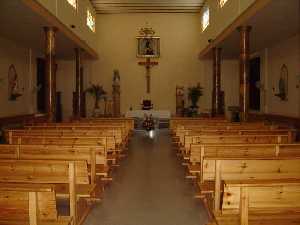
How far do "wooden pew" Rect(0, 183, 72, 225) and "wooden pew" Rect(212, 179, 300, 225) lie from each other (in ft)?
4.80

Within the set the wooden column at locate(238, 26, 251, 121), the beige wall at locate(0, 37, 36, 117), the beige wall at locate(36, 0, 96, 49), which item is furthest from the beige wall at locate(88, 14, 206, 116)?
the wooden column at locate(238, 26, 251, 121)

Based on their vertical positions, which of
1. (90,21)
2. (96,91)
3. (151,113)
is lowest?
(151,113)

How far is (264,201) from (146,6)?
18945mm

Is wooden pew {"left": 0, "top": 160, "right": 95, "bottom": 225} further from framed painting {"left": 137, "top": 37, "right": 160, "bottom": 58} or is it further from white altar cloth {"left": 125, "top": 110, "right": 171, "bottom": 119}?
framed painting {"left": 137, "top": 37, "right": 160, "bottom": 58}

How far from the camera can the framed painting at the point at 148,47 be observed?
2191 cm

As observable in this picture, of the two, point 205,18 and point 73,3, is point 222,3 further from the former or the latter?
point 73,3

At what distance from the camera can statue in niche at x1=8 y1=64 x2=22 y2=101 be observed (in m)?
15.3

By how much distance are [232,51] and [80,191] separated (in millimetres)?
15608

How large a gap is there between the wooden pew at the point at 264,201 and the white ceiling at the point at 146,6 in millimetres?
17724

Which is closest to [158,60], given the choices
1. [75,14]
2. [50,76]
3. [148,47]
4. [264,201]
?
[148,47]

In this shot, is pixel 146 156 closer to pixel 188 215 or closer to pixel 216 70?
pixel 188 215

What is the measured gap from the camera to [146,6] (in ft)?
67.7

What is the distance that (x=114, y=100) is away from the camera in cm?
2142

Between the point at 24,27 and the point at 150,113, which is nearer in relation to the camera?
the point at 24,27
